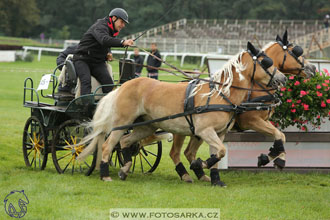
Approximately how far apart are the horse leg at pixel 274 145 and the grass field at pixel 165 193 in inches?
14.1

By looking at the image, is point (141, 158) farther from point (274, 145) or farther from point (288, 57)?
point (288, 57)

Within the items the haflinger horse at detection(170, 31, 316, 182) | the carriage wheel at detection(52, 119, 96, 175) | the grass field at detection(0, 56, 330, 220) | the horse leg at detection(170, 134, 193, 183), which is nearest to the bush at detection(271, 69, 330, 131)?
the haflinger horse at detection(170, 31, 316, 182)

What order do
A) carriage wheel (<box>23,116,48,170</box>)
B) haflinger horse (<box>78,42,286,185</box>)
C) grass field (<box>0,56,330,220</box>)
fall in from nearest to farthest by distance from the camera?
1. grass field (<box>0,56,330,220</box>)
2. haflinger horse (<box>78,42,286,185</box>)
3. carriage wheel (<box>23,116,48,170</box>)

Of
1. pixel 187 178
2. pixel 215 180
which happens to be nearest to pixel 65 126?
pixel 187 178

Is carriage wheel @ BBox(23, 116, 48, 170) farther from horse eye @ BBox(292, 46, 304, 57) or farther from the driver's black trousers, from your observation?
horse eye @ BBox(292, 46, 304, 57)

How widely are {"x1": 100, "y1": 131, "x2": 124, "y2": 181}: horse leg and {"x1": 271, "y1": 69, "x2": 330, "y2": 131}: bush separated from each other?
93.2 inches

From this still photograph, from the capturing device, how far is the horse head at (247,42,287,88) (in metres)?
7.74

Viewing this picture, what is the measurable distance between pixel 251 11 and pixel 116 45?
62396mm

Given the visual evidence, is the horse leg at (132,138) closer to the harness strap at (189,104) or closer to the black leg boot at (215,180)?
the harness strap at (189,104)

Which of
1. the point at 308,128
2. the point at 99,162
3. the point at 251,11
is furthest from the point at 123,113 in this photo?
the point at 251,11

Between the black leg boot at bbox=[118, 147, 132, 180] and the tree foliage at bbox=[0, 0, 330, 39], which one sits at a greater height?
the tree foliage at bbox=[0, 0, 330, 39]

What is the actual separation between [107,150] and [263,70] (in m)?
2.42

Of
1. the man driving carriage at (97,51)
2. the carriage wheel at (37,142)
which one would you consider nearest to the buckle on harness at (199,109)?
the man driving carriage at (97,51)

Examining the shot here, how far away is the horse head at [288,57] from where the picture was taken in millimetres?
8125
